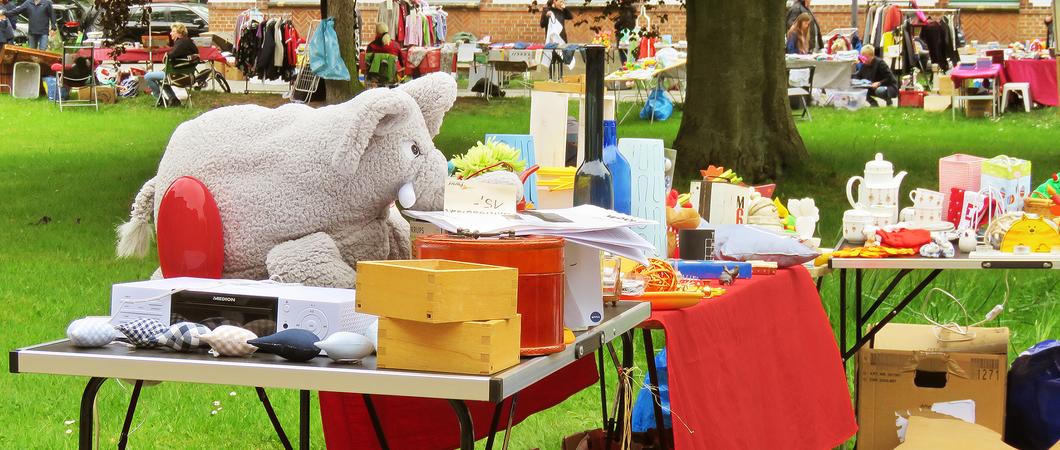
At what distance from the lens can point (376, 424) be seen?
324cm

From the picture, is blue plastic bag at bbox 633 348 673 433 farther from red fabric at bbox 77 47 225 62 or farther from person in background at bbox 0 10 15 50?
person in background at bbox 0 10 15 50

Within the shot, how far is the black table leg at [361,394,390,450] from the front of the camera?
314cm

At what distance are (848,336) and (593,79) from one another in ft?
9.72

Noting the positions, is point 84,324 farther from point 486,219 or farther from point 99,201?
point 99,201

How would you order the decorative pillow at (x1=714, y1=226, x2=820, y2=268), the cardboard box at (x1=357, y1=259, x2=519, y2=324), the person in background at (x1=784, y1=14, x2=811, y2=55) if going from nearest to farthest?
the cardboard box at (x1=357, y1=259, x2=519, y2=324) → the decorative pillow at (x1=714, y1=226, x2=820, y2=268) → the person in background at (x1=784, y1=14, x2=811, y2=55)

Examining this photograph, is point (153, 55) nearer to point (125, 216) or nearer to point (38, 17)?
point (38, 17)

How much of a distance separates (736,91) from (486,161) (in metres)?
6.70

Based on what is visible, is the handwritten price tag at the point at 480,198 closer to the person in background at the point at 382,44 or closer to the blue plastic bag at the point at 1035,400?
the blue plastic bag at the point at 1035,400

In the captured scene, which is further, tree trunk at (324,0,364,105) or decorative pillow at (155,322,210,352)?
tree trunk at (324,0,364,105)

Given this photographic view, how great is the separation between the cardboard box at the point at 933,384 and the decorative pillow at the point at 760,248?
679 millimetres

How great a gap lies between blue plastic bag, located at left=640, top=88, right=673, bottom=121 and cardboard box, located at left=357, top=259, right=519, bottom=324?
45.2 ft

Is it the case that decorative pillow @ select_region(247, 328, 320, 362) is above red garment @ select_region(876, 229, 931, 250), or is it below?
above

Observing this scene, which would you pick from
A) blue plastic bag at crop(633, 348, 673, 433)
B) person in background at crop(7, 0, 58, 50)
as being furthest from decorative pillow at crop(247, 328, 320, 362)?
person in background at crop(7, 0, 58, 50)

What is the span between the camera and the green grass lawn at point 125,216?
15.3 ft
